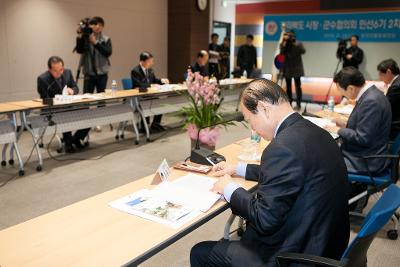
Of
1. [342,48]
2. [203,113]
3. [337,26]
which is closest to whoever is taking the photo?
[203,113]

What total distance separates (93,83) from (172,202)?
15.1ft

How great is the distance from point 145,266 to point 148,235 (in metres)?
1.15

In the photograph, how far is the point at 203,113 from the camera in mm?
2518

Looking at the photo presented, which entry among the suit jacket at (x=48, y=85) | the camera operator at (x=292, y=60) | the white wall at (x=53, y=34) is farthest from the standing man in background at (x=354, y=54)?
the suit jacket at (x=48, y=85)

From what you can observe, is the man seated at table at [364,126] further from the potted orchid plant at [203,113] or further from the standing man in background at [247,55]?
the standing man in background at [247,55]

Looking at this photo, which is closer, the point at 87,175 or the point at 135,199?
the point at 135,199

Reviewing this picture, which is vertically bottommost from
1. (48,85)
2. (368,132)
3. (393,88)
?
(368,132)

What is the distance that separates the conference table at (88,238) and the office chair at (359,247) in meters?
0.40

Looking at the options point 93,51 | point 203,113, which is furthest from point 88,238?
point 93,51

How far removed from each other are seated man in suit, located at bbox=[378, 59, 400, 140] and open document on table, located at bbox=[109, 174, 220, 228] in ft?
8.85

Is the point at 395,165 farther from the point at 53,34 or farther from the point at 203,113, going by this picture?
the point at 53,34

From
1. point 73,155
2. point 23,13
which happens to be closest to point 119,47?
point 23,13

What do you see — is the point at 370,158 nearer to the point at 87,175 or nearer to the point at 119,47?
the point at 87,175

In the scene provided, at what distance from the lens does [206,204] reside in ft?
5.47
